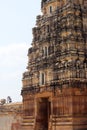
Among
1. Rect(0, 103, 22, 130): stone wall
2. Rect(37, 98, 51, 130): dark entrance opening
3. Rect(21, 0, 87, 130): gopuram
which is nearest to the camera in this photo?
Rect(21, 0, 87, 130): gopuram

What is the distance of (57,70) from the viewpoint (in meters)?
29.1

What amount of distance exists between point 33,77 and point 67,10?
7309mm

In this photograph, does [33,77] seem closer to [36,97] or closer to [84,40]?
[36,97]

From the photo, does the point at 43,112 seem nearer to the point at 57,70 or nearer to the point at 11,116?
the point at 57,70

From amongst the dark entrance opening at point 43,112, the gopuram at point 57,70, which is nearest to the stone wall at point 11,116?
the gopuram at point 57,70

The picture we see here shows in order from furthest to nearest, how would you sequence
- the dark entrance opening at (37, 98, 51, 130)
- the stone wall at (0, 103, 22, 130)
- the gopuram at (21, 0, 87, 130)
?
the stone wall at (0, 103, 22, 130)
the dark entrance opening at (37, 98, 51, 130)
the gopuram at (21, 0, 87, 130)

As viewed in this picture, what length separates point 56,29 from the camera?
30.9 m

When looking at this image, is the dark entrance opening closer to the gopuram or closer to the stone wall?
the gopuram

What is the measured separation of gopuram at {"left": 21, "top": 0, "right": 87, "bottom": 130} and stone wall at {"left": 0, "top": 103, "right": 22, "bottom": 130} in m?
5.02

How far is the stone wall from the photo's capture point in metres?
38.4

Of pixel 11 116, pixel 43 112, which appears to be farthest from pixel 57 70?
pixel 11 116

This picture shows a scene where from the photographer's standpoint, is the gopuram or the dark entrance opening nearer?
the gopuram

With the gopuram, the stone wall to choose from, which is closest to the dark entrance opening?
the gopuram

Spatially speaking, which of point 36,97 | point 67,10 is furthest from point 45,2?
point 36,97
